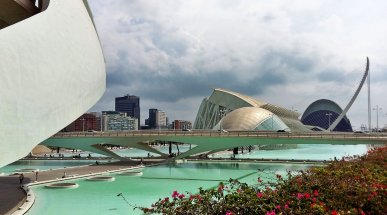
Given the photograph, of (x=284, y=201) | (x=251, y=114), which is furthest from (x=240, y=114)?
(x=284, y=201)

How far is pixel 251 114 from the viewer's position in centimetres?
7112

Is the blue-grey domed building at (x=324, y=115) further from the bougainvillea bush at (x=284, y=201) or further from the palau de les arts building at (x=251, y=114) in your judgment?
the bougainvillea bush at (x=284, y=201)

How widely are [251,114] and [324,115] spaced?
6798 cm

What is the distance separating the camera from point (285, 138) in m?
40.7

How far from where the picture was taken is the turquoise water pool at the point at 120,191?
18422 millimetres

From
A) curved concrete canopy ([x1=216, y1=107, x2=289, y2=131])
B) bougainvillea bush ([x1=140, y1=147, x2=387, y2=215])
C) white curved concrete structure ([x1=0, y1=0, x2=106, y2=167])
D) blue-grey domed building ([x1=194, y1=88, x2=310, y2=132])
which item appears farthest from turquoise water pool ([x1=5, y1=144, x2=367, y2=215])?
blue-grey domed building ([x1=194, y1=88, x2=310, y2=132])

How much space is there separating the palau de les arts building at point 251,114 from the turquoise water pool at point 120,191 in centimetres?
3233

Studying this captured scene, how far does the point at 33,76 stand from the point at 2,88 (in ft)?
5.77

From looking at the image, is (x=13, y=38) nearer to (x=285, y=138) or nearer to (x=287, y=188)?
(x=287, y=188)

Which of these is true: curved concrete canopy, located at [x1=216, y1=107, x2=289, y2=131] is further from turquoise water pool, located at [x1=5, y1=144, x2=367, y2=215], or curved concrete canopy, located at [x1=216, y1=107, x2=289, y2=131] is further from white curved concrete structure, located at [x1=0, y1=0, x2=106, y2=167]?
white curved concrete structure, located at [x1=0, y1=0, x2=106, y2=167]

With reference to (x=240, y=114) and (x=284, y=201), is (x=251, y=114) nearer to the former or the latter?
(x=240, y=114)

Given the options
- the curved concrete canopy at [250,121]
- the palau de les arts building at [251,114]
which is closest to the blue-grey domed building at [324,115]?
the palau de les arts building at [251,114]

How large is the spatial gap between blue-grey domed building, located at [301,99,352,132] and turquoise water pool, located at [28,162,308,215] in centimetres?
10184

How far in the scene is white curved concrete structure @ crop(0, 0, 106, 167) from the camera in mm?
10492
